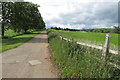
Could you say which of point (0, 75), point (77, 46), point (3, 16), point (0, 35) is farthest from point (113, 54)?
point (0, 35)

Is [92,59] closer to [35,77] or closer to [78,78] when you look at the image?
[78,78]

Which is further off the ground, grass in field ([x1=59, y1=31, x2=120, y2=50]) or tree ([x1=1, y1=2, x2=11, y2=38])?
tree ([x1=1, y1=2, x2=11, y2=38])

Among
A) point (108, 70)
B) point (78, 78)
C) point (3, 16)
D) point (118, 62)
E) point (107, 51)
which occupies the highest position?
point (3, 16)

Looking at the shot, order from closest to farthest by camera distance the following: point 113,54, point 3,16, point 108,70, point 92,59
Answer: point 108,70 < point 113,54 < point 92,59 < point 3,16

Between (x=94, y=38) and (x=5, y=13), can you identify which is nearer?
(x=5, y=13)

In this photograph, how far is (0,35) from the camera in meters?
23.8

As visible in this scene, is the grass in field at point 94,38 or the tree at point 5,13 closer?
the grass in field at point 94,38

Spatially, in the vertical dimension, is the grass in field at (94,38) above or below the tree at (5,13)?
below

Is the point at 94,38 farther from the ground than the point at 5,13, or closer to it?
closer to it

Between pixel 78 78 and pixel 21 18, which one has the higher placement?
pixel 21 18

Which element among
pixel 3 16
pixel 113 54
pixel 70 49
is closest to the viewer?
pixel 113 54

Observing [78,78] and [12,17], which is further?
[12,17]

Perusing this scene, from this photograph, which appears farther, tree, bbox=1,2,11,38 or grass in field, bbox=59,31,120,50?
tree, bbox=1,2,11,38

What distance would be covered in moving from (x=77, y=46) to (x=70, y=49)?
42 cm
